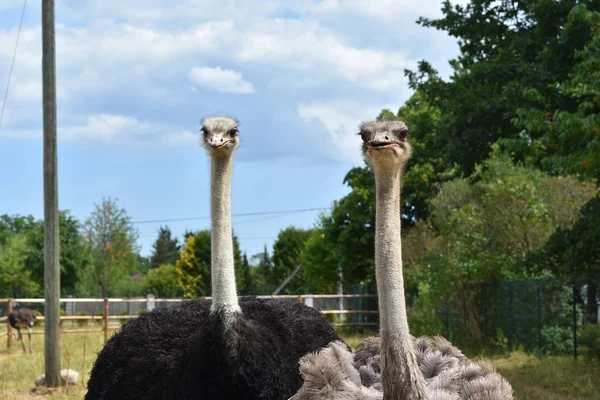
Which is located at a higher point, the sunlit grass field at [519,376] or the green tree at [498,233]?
the green tree at [498,233]

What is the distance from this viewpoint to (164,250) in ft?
265

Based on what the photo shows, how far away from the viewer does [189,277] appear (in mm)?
45438

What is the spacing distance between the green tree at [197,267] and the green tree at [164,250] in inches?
1287

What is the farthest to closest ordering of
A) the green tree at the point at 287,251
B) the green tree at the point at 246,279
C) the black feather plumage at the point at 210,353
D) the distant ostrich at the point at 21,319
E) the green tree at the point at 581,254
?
the green tree at the point at 287,251 → the green tree at the point at 246,279 → the distant ostrich at the point at 21,319 → the green tree at the point at 581,254 → the black feather plumage at the point at 210,353

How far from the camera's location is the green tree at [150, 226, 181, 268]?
80.4 m

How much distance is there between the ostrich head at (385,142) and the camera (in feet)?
13.4

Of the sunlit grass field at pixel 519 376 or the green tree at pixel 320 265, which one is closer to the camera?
the sunlit grass field at pixel 519 376

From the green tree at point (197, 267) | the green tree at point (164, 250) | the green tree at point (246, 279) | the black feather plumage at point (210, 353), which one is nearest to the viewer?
the black feather plumage at point (210, 353)

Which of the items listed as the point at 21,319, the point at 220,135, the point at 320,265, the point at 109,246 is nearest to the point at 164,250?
the point at 109,246

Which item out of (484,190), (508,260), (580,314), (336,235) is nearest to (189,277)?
(336,235)

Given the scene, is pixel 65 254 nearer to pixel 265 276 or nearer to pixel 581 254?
pixel 265 276

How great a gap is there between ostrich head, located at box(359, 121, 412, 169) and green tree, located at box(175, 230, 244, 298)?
131ft

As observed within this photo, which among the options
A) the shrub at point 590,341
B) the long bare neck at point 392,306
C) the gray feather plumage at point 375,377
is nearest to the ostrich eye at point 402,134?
the long bare neck at point 392,306

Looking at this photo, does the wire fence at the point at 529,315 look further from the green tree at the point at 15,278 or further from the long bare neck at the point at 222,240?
the green tree at the point at 15,278
